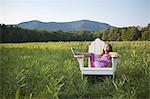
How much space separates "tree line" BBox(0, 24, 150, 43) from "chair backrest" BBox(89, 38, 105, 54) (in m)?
0.06

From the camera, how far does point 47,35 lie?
456 cm

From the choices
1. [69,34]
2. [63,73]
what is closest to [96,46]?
[69,34]

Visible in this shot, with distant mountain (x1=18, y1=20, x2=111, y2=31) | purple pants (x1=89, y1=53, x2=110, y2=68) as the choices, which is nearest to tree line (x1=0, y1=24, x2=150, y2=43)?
distant mountain (x1=18, y1=20, x2=111, y2=31)

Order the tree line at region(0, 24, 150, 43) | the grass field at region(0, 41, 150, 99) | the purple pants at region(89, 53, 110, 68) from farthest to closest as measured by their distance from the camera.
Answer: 1. the tree line at region(0, 24, 150, 43)
2. the purple pants at region(89, 53, 110, 68)
3. the grass field at region(0, 41, 150, 99)

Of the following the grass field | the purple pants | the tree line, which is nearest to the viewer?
the grass field

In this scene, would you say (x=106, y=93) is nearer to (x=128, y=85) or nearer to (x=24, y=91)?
(x=128, y=85)

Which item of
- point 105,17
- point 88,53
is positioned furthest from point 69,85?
point 105,17

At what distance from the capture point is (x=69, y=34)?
4.54 metres

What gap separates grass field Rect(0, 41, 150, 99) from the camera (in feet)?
13.0

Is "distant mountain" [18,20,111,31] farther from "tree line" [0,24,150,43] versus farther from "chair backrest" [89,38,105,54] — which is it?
"chair backrest" [89,38,105,54]

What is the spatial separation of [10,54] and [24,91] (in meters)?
0.63

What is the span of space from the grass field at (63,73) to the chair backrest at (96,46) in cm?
7

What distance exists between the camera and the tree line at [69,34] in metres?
4.52

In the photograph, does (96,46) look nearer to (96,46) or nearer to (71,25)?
(96,46)
